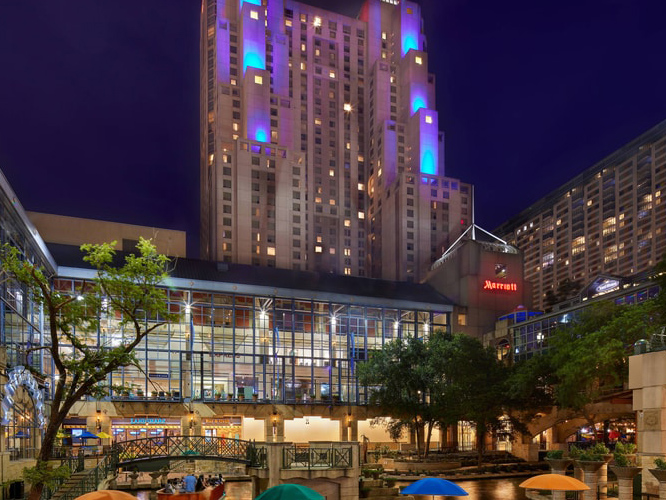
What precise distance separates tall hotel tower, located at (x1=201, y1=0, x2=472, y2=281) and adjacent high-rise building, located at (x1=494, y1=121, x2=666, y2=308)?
3495 centimetres

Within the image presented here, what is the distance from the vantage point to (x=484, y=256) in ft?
241

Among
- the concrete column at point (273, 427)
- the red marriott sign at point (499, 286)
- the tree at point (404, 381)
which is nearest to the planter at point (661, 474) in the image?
the tree at point (404, 381)

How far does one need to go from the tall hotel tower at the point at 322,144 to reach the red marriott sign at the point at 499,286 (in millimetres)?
47646

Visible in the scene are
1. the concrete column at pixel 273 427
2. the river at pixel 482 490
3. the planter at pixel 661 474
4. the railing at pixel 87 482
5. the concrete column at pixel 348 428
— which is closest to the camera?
the planter at pixel 661 474

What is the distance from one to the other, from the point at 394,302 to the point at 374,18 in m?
110

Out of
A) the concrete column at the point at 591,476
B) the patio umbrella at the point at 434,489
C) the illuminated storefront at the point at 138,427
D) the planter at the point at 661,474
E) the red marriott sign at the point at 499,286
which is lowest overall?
the illuminated storefront at the point at 138,427

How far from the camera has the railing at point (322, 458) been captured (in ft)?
92.2

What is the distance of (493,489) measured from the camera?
121ft

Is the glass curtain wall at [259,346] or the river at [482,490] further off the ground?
the glass curtain wall at [259,346]

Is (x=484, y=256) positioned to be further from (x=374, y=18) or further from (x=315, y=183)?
(x=374, y=18)

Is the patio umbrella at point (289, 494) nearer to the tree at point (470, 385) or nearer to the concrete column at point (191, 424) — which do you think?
the tree at point (470, 385)

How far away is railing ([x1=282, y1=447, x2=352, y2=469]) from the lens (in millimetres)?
28109

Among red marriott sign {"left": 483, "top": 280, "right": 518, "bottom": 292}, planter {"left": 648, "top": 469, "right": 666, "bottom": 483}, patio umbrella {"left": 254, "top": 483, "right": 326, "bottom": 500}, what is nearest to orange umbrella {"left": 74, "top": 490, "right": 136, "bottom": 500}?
patio umbrella {"left": 254, "top": 483, "right": 326, "bottom": 500}

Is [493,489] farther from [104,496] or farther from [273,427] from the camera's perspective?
[104,496]
